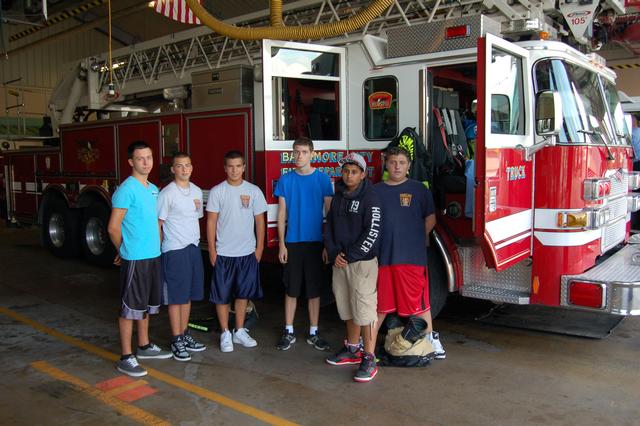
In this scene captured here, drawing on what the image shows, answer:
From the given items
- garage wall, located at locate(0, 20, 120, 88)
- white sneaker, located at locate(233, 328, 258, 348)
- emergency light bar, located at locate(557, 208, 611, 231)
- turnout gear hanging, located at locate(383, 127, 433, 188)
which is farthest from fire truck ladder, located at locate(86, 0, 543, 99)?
garage wall, located at locate(0, 20, 120, 88)

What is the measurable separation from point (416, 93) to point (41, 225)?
674 cm

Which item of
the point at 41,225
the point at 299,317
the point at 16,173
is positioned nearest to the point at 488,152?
the point at 299,317

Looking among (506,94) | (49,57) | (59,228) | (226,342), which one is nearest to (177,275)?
(226,342)

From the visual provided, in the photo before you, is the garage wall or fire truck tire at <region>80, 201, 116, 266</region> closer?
fire truck tire at <region>80, 201, 116, 266</region>

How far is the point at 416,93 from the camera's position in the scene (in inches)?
192

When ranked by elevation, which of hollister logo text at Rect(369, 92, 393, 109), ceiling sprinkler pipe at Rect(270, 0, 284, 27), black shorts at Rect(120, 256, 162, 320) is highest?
ceiling sprinkler pipe at Rect(270, 0, 284, 27)

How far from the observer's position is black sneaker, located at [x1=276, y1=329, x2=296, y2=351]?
15.7ft

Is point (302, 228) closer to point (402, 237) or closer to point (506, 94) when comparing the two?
point (402, 237)

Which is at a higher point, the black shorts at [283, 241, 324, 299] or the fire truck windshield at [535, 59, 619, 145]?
the fire truck windshield at [535, 59, 619, 145]

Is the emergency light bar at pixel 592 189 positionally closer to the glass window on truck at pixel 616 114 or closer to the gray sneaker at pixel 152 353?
the glass window on truck at pixel 616 114

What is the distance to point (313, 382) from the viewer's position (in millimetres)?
4109

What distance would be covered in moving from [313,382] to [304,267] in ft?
3.15

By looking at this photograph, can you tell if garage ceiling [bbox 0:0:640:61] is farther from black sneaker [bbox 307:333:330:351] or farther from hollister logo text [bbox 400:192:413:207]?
black sneaker [bbox 307:333:330:351]

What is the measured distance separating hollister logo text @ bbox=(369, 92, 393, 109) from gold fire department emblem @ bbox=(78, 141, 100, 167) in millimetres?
4096
